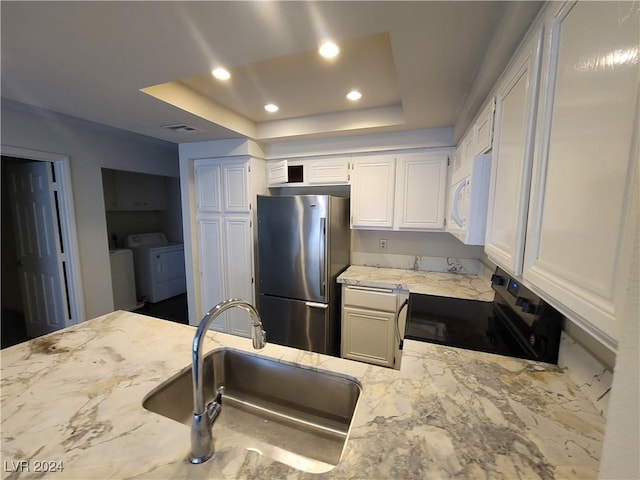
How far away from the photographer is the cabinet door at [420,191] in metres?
2.45

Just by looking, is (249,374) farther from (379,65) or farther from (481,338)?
(379,65)

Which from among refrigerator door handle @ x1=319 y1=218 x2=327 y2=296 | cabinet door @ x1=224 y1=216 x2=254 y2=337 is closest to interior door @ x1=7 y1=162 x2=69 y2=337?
cabinet door @ x1=224 y1=216 x2=254 y2=337

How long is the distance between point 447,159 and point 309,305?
1864mm

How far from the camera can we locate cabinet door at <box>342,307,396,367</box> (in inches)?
94.3

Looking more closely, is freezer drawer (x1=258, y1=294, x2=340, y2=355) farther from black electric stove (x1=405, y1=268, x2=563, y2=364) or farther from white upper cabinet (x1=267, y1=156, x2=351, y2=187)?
white upper cabinet (x1=267, y1=156, x2=351, y2=187)

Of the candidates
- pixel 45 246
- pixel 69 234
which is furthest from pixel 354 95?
pixel 45 246

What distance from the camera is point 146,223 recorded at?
4883mm

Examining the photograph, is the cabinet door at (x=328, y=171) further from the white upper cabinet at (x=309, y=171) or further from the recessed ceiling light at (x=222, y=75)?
the recessed ceiling light at (x=222, y=75)

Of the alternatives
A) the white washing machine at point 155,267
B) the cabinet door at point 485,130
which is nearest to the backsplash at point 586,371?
the cabinet door at point 485,130

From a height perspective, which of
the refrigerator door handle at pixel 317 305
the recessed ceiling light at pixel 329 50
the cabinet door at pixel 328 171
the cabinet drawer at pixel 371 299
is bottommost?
the refrigerator door handle at pixel 317 305

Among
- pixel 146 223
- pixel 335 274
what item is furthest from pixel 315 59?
pixel 146 223

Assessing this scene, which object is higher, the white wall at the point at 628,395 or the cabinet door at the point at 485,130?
the cabinet door at the point at 485,130

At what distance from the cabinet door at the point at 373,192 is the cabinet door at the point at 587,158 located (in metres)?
1.87

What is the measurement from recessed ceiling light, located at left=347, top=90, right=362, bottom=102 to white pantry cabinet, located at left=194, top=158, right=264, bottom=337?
1211 millimetres
